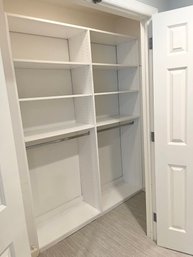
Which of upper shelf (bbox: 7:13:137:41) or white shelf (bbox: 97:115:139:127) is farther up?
upper shelf (bbox: 7:13:137:41)

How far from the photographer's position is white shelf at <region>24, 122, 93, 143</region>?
208 cm

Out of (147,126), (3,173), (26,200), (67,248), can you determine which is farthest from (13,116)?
(67,248)

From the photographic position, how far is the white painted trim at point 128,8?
1576 mm

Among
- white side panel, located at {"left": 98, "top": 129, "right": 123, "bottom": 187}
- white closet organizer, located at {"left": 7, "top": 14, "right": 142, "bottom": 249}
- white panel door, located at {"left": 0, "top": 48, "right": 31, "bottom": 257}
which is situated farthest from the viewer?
white side panel, located at {"left": 98, "top": 129, "right": 123, "bottom": 187}

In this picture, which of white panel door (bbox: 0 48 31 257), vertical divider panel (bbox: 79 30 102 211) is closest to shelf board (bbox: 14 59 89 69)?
vertical divider panel (bbox: 79 30 102 211)

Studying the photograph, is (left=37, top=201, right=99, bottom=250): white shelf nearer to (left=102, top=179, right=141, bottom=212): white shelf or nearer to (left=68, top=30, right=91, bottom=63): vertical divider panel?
(left=102, top=179, right=141, bottom=212): white shelf

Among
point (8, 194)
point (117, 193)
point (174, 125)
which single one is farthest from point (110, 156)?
point (8, 194)

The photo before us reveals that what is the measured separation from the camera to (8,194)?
92cm

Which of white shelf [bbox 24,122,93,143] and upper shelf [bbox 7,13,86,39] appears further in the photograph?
white shelf [bbox 24,122,93,143]

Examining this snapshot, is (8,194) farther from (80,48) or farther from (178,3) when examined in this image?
(178,3)

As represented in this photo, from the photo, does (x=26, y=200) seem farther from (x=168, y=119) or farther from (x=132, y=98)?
(x=132, y=98)

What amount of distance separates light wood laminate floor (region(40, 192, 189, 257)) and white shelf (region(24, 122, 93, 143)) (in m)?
1.13

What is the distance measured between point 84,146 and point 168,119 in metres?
1.20

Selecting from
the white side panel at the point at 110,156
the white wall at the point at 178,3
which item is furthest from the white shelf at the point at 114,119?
the white wall at the point at 178,3
